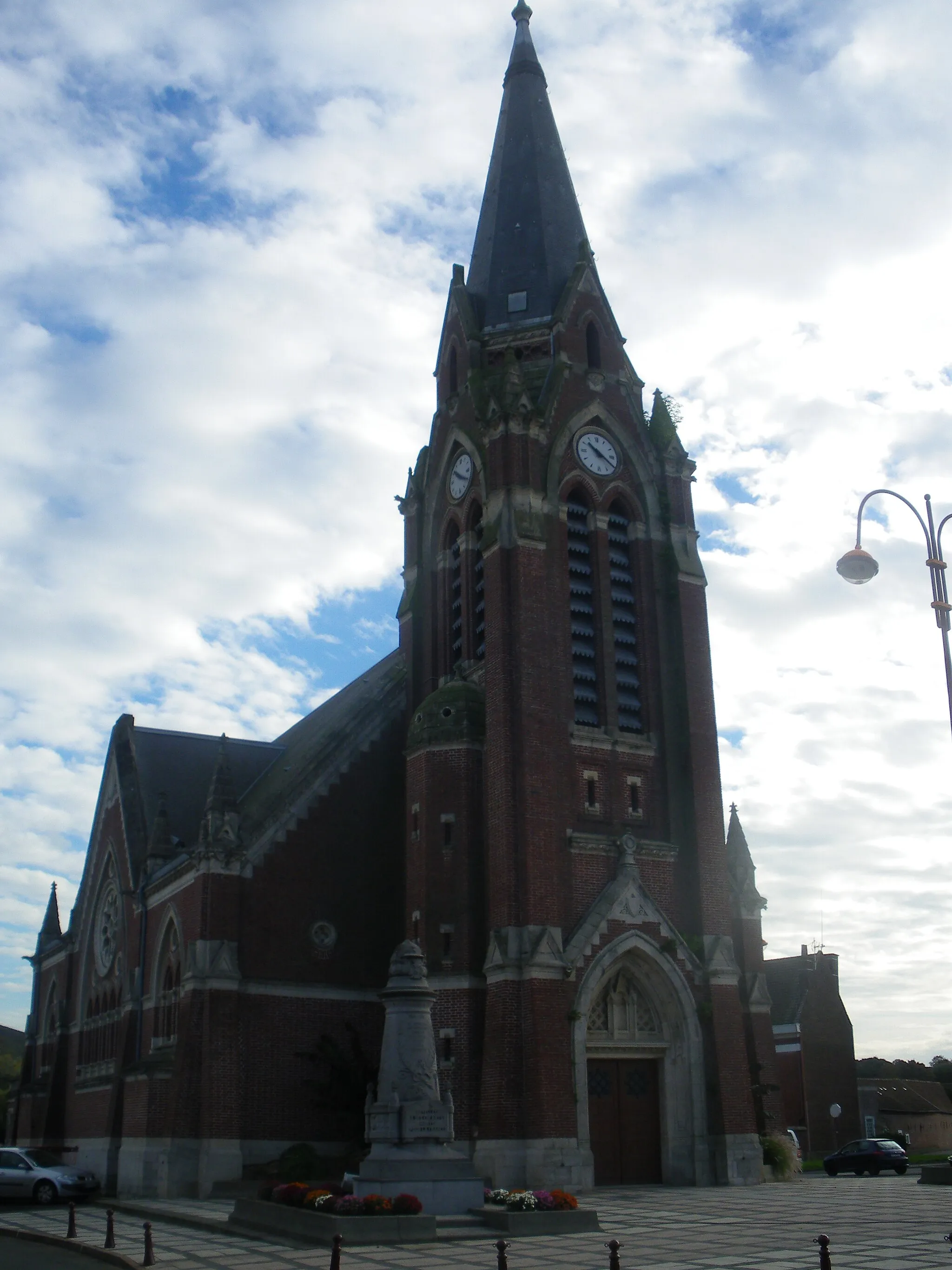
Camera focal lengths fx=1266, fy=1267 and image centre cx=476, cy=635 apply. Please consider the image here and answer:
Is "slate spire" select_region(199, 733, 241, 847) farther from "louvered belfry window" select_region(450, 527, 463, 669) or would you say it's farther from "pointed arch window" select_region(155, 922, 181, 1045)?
"louvered belfry window" select_region(450, 527, 463, 669)

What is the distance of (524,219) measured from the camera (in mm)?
40906

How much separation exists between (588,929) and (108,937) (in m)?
20.2

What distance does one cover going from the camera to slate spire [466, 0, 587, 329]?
39500 mm

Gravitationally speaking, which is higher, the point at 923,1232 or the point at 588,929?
the point at 588,929

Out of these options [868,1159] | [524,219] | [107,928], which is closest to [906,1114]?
[868,1159]

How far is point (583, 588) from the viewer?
1391 inches

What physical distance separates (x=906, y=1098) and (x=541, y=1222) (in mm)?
60641

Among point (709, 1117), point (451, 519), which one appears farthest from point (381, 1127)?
point (451, 519)

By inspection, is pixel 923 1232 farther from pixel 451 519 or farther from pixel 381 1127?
pixel 451 519

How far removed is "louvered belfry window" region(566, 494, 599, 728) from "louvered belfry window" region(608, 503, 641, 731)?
68 centimetres

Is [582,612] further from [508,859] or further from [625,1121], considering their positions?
[625,1121]

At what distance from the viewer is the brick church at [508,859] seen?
99.0 feet

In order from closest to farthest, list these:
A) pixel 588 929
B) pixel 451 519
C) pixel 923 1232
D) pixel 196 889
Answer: pixel 923 1232 → pixel 588 929 → pixel 196 889 → pixel 451 519

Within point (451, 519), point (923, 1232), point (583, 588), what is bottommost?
point (923, 1232)
